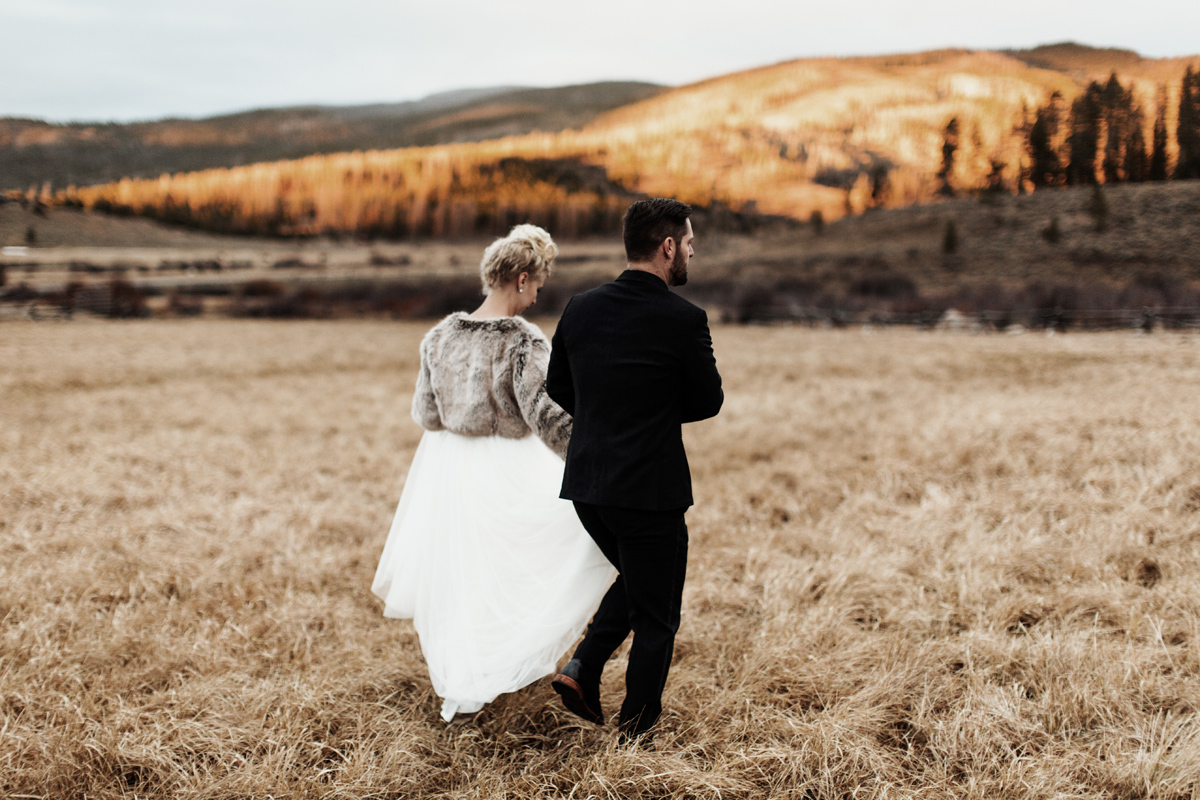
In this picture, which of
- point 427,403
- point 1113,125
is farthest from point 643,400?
point 1113,125

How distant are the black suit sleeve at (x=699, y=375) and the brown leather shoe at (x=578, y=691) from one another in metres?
1.28

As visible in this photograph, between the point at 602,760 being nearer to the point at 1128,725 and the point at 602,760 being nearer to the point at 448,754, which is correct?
the point at 448,754

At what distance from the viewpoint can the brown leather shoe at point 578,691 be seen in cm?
286

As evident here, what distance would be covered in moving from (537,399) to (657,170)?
68369mm

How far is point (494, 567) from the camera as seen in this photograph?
3086 millimetres

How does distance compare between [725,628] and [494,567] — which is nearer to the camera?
[494,567]

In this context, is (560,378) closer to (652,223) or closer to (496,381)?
(496,381)

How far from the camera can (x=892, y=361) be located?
18406 mm

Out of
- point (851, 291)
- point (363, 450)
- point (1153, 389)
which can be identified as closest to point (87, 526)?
point (363, 450)

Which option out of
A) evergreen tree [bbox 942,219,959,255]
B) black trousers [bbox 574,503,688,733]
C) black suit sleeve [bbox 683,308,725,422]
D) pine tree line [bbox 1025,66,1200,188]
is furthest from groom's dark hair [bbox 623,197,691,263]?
pine tree line [bbox 1025,66,1200,188]

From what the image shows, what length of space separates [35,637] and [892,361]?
18.8 meters

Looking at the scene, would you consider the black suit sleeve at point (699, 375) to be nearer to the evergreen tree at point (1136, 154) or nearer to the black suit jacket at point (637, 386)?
the black suit jacket at point (637, 386)

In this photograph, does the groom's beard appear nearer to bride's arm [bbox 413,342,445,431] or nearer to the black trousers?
the black trousers

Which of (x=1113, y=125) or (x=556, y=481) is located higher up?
(x=1113, y=125)
